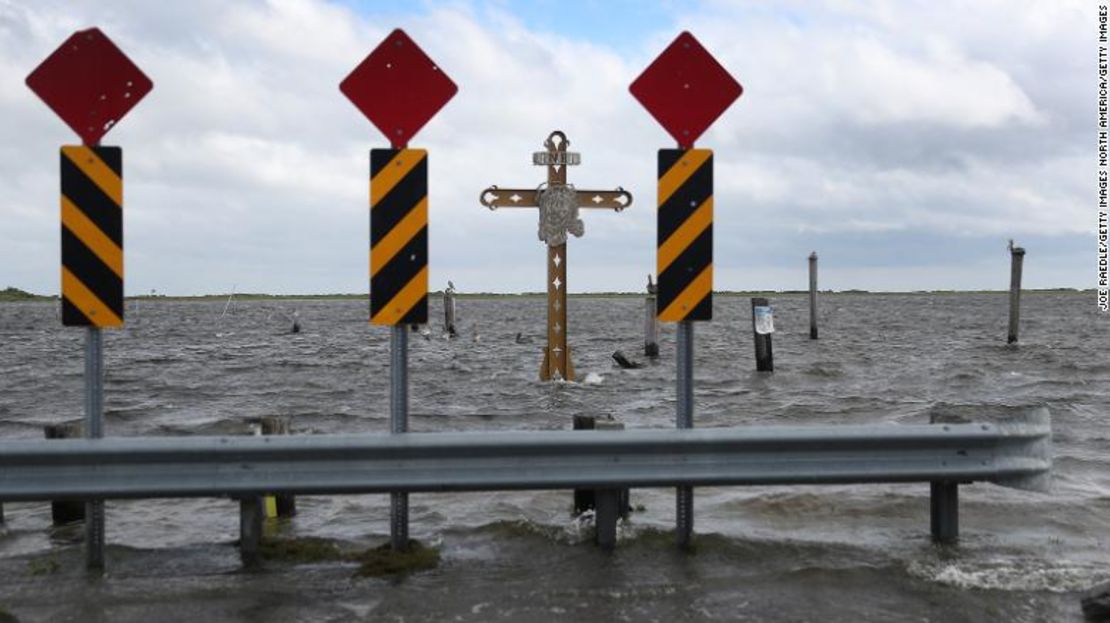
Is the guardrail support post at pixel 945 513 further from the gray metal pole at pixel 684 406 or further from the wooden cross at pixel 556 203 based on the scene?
the wooden cross at pixel 556 203

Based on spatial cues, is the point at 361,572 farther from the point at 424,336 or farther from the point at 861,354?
the point at 424,336

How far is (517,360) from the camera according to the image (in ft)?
88.4

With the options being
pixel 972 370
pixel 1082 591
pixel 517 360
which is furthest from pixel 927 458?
pixel 517 360

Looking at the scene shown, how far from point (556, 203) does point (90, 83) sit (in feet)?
34.7

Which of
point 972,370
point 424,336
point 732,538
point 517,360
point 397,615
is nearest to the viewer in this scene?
point 397,615

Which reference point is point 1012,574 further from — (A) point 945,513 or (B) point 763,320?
(B) point 763,320

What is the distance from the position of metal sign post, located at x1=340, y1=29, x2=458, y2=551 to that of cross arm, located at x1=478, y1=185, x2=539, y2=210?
10360 millimetres

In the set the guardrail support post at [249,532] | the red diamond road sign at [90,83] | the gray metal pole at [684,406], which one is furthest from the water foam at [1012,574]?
the red diamond road sign at [90,83]

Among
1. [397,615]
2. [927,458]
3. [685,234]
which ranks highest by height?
[685,234]

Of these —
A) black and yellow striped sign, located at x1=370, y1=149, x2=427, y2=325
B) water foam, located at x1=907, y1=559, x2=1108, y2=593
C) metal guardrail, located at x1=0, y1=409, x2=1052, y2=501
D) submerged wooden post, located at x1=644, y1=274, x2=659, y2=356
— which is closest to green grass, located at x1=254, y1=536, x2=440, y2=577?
metal guardrail, located at x1=0, y1=409, x2=1052, y2=501

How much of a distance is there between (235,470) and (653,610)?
201cm

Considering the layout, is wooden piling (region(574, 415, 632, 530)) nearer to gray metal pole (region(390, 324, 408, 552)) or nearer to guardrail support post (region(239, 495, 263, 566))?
gray metal pole (region(390, 324, 408, 552))

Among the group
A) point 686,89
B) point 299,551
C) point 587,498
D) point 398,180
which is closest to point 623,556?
point 587,498

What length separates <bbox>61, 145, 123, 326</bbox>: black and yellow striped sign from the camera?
4863mm
